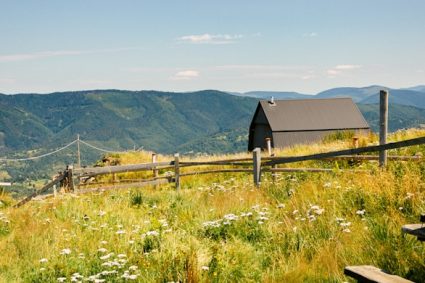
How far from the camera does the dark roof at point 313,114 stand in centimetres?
5956

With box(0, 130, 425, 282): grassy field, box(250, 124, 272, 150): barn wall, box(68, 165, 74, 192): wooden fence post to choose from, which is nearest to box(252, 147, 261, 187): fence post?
box(0, 130, 425, 282): grassy field

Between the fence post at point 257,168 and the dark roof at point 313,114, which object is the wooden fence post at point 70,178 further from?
the dark roof at point 313,114

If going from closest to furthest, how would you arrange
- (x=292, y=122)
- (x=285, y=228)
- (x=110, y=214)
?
(x=285, y=228), (x=110, y=214), (x=292, y=122)

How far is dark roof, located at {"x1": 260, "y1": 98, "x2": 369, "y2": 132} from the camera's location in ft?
195

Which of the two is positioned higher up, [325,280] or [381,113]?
[381,113]

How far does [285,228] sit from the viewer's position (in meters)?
7.05

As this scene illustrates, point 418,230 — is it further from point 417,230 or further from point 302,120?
point 302,120

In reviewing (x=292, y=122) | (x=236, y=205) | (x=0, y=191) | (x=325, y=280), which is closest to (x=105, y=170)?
→ (x=0, y=191)

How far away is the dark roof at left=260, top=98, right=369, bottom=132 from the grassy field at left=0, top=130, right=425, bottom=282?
5015 centimetres

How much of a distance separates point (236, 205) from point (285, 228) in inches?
105

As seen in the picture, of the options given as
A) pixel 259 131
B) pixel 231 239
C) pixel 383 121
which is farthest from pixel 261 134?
pixel 231 239

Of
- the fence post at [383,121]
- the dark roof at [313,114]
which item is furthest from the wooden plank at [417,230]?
the dark roof at [313,114]

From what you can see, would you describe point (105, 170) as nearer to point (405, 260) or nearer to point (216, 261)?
point (216, 261)

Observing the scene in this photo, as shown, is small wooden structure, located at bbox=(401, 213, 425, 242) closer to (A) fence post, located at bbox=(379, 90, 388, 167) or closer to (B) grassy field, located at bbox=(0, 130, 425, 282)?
(B) grassy field, located at bbox=(0, 130, 425, 282)
